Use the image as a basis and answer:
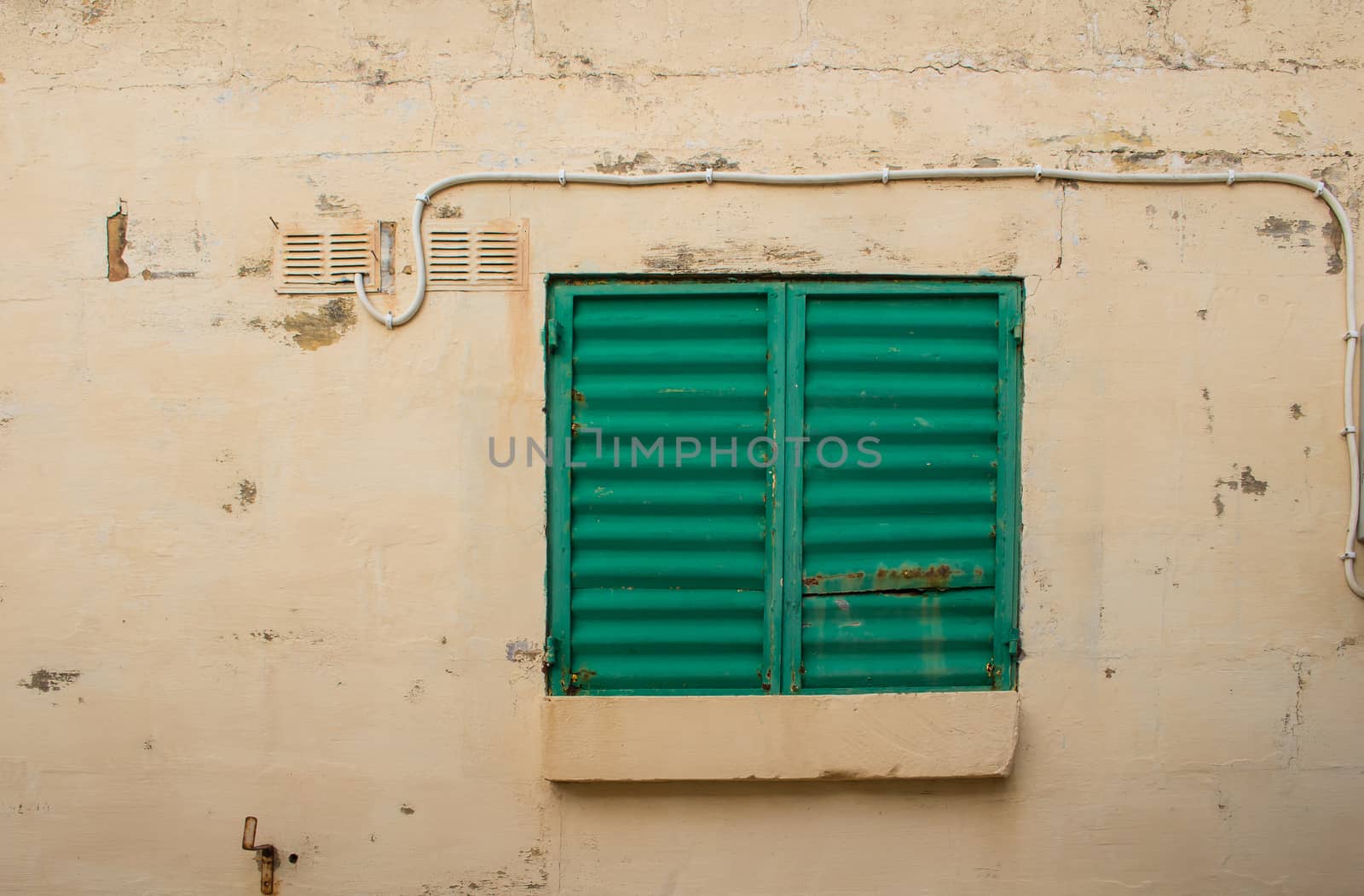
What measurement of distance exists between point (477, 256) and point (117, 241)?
1255mm

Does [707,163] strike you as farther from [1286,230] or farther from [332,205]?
[1286,230]

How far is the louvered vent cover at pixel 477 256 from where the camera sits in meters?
2.75

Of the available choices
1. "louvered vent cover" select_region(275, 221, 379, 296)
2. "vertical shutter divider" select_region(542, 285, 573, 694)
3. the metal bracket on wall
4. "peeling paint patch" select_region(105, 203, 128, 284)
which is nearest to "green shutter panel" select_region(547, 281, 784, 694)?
"vertical shutter divider" select_region(542, 285, 573, 694)

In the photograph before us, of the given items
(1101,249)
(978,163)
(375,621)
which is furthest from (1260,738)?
(375,621)

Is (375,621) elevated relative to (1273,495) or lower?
lower

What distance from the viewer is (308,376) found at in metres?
2.77

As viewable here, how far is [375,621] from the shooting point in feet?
9.14

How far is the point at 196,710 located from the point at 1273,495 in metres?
3.80

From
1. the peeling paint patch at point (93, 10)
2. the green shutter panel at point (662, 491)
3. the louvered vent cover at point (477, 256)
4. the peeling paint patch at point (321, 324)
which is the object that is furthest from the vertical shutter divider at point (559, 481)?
the peeling paint patch at point (93, 10)

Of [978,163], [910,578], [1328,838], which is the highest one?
[978,163]

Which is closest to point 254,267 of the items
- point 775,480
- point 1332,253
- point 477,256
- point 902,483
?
point 477,256

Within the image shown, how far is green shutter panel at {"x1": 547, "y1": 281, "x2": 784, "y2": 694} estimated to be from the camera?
9.05 feet

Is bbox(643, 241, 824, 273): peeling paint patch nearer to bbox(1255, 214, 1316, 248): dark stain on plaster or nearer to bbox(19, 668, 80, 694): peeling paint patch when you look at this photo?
bbox(1255, 214, 1316, 248): dark stain on plaster

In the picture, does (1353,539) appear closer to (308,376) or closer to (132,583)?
(308,376)
